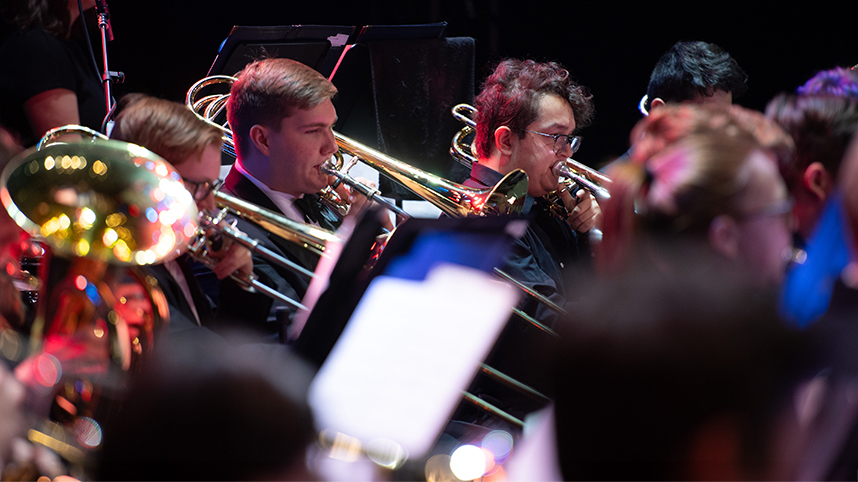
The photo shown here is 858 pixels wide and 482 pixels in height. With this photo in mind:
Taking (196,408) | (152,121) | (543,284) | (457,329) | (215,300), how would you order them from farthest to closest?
(543,284) < (215,300) < (152,121) < (457,329) < (196,408)

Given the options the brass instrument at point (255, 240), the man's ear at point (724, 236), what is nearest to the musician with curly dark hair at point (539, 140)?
the brass instrument at point (255, 240)

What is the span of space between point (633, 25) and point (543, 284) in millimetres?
2912

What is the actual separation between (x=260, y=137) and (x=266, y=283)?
0.66 metres

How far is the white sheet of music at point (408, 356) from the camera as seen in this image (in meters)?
1.24

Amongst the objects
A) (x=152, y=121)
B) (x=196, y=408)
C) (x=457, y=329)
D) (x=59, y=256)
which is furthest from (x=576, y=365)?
(x=152, y=121)

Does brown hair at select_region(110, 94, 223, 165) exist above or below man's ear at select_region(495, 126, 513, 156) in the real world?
below

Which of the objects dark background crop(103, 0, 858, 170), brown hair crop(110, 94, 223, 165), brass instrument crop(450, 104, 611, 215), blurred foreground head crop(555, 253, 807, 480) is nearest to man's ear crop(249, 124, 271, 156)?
brown hair crop(110, 94, 223, 165)

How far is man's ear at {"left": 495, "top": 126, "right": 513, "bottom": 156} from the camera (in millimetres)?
3025

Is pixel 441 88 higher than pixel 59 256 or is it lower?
higher

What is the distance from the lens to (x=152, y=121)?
1788mm

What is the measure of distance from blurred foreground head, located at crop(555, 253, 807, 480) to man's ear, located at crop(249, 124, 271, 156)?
5.28 ft

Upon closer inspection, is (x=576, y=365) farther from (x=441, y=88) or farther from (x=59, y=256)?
(x=441, y=88)

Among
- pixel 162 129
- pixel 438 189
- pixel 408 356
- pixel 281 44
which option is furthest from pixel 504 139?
pixel 408 356

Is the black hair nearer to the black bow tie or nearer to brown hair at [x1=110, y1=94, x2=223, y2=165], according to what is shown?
the black bow tie
